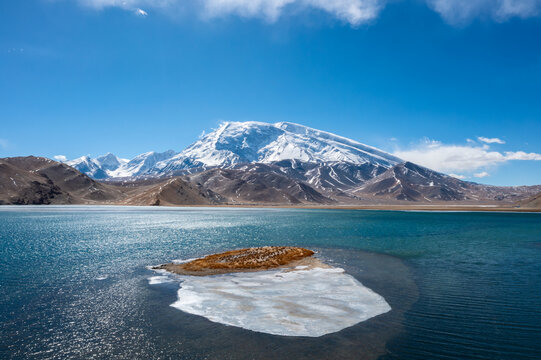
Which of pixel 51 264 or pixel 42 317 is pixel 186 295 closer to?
pixel 42 317

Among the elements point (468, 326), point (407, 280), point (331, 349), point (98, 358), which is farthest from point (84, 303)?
point (407, 280)

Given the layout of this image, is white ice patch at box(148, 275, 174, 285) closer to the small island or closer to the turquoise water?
the turquoise water

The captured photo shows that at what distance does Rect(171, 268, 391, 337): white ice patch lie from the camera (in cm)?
1875

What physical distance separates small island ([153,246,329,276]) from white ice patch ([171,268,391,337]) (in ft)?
9.71

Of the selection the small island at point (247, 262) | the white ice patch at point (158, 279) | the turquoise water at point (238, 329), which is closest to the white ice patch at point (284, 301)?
the turquoise water at point (238, 329)

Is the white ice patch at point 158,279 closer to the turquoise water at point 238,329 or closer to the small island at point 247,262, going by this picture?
the turquoise water at point 238,329

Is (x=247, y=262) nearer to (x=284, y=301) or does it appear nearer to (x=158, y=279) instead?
(x=158, y=279)

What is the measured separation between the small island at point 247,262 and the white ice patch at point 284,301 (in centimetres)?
296

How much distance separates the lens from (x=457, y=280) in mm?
28562

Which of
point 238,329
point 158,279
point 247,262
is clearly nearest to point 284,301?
point 238,329

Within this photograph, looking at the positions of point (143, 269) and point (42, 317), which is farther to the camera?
point (143, 269)

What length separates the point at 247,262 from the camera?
1431 inches

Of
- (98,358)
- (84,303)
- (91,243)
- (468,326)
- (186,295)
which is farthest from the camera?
(91,243)

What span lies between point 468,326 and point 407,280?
35.9 feet
